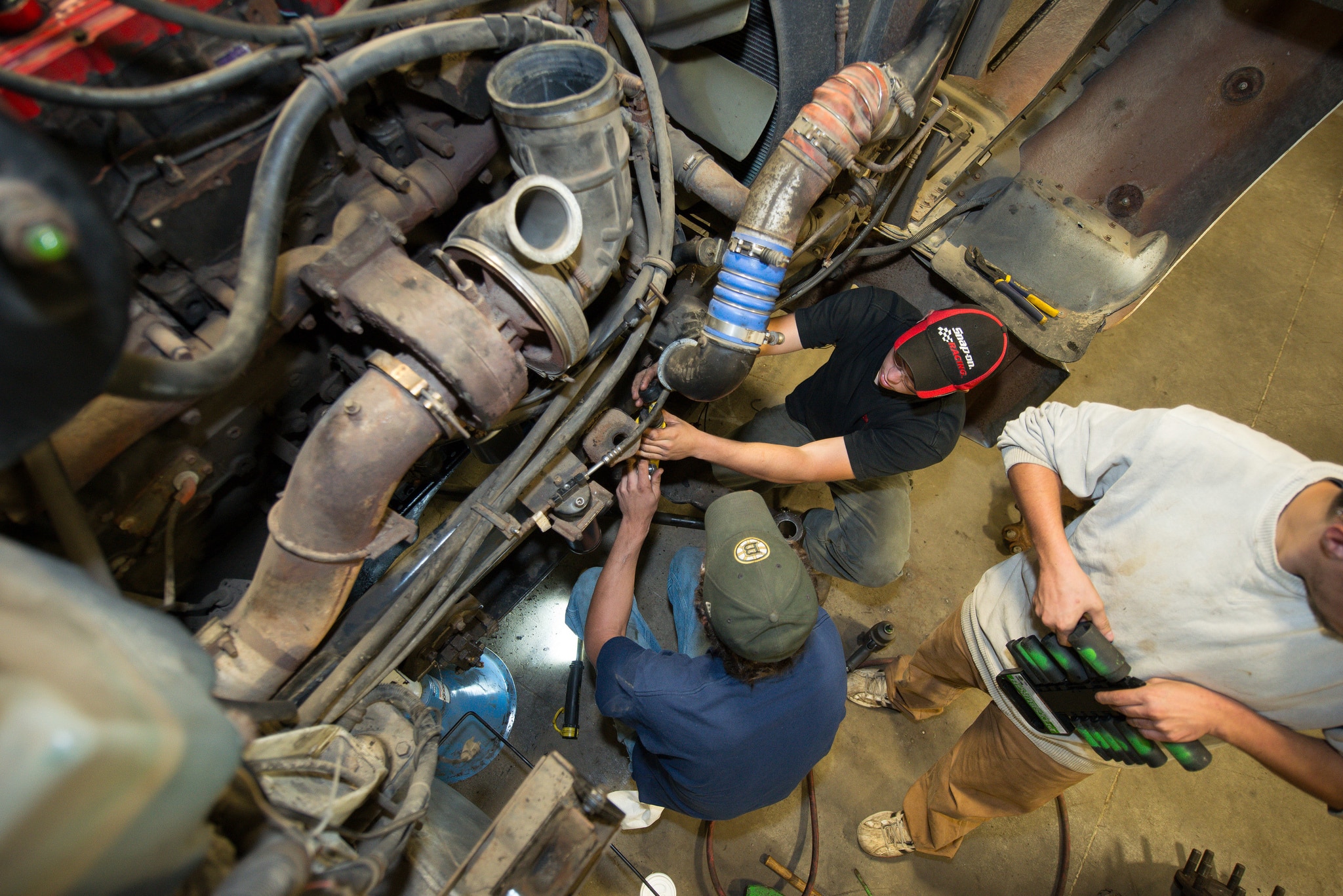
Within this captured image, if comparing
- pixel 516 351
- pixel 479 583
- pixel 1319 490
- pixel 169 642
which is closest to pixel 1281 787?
pixel 1319 490

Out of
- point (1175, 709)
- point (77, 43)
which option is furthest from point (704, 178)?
point (1175, 709)

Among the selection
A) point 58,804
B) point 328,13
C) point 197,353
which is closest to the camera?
point 58,804

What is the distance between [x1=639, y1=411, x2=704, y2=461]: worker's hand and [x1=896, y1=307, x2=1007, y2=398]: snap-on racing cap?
2.19 feet

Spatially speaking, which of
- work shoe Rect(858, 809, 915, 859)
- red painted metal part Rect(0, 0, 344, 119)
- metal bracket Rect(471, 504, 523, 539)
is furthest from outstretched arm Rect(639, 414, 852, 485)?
work shoe Rect(858, 809, 915, 859)

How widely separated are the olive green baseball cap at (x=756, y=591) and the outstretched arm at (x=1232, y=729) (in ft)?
2.54

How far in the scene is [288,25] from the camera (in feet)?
3.26

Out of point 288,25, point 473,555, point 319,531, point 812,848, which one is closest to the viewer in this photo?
point 288,25

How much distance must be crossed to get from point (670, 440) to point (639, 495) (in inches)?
8.3

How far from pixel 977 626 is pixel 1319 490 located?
923mm

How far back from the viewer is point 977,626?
1.97 meters

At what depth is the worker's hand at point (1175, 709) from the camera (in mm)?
1401

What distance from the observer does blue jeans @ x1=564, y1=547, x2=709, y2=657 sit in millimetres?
2031

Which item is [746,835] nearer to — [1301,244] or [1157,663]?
[1157,663]

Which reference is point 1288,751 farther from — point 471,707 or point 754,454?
point 471,707
